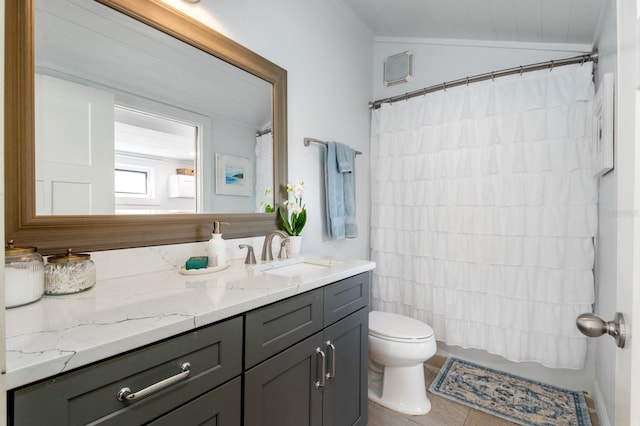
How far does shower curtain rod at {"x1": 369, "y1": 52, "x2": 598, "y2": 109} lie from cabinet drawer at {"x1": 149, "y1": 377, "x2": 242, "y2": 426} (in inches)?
92.2

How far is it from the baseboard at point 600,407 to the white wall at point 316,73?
1675mm

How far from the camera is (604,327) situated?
600 mm

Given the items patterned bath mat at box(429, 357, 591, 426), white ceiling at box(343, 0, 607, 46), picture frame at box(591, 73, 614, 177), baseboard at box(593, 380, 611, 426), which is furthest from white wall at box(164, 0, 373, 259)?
baseboard at box(593, 380, 611, 426)

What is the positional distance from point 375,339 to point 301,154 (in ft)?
4.08


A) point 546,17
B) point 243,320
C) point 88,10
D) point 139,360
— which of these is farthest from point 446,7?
point 139,360

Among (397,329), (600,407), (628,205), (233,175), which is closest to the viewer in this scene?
(628,205)

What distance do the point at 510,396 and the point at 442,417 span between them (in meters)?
0.52

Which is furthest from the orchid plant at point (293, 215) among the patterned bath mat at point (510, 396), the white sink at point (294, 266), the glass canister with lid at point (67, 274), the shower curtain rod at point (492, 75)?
the patterned bath mat at point (510, 396)

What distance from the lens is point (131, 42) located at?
1.18 metres

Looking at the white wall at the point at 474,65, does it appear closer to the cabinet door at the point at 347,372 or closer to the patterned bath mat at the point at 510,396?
the patterned bath mat at the point at 510,396

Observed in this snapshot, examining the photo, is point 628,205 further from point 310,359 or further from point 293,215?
point 293,215

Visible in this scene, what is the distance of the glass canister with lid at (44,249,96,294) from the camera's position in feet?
2.99

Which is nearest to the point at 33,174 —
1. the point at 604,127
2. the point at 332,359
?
the point at 332,359

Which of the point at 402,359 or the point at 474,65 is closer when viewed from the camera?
the point at 402,359
